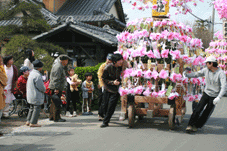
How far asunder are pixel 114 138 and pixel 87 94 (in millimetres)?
4493

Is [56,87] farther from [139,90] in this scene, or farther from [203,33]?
[203,33]

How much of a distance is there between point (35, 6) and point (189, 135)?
829cm

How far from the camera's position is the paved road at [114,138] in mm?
5859

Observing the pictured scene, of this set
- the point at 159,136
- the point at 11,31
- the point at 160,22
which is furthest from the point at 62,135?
the point at 11,31

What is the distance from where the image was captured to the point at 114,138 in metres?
6.65

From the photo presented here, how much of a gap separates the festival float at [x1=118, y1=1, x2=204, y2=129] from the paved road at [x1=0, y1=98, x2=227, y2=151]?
54cm

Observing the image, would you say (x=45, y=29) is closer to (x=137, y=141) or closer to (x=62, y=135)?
(x=62, y=135)

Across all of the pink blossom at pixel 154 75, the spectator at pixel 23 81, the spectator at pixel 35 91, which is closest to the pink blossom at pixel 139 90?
the pink blossom at pixel 154 75

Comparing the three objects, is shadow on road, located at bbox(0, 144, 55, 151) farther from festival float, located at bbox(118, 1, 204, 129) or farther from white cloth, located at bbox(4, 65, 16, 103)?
white cloth, located at bbox(4, 65, 16, 103)

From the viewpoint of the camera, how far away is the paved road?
5.86 metres

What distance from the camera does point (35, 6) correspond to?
1227 centimetres

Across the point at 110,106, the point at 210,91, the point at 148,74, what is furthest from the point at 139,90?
the point at 210,91

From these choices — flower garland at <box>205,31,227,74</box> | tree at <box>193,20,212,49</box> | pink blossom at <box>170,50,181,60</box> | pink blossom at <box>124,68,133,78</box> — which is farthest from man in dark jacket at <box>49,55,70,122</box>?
tree at <box>193,20,212,49</box>

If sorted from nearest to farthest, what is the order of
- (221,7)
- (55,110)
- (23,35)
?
1. (55,110)
2. (23,35)
3. (221,7)
